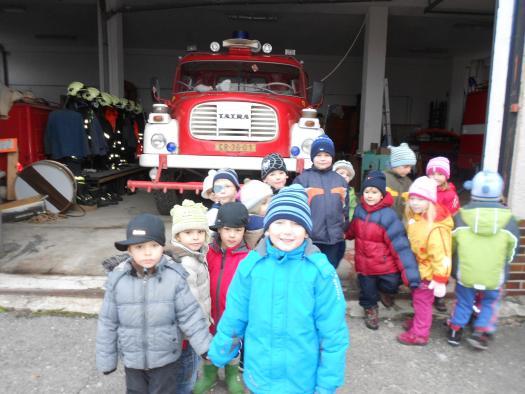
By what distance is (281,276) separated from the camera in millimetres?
1739

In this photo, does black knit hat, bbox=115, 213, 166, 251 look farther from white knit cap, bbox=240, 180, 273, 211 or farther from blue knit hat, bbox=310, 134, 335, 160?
blue knit hat, bbox=310, 134, 335, 160

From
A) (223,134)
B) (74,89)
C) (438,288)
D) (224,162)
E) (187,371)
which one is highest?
(74,89)

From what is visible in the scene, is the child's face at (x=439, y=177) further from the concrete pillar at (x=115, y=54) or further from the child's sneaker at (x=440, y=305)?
the concrete pillar at (x=115, y=54)

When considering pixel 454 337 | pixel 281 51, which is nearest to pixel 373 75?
pixel 281 51

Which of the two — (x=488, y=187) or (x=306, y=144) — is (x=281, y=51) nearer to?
(x=306, y=144)

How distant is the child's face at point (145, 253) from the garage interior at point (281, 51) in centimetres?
230

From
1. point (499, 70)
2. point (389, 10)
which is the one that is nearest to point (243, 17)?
point (389, 10)

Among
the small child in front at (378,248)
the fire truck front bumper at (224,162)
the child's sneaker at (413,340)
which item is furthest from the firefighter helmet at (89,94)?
the child's sneaker at (413,340)

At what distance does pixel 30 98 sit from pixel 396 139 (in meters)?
11.9

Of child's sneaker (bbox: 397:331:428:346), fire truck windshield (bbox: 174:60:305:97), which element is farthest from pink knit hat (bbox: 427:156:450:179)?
fire truck windshield (bbox: 174:60:305:97)

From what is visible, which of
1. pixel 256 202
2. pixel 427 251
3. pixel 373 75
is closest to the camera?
pixel 256 202

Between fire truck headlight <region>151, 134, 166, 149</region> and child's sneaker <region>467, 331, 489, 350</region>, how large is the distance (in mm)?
4057

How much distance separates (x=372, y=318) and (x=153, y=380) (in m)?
1.85

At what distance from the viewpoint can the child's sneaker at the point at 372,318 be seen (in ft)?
10.6
